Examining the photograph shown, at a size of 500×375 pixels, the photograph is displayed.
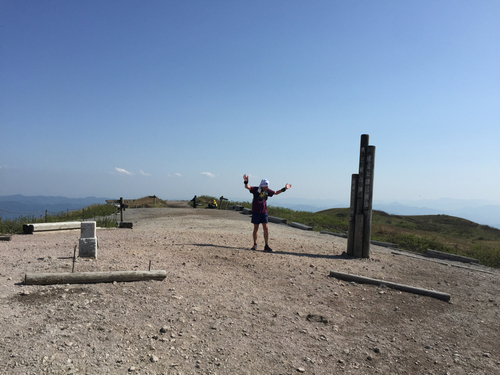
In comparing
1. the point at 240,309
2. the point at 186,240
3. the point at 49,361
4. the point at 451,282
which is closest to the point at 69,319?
the point at 49,361

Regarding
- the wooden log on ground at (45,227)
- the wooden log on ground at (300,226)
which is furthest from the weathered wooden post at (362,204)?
the wooden log on ground at (45,227)

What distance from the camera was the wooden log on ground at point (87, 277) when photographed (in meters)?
5.49

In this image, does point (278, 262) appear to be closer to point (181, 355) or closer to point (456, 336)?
point (456, 336)

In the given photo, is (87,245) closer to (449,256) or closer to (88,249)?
(88,249)

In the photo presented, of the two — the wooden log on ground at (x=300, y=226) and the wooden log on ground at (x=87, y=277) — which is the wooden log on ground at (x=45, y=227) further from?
the wooden log on ground at (x=300, y=226)

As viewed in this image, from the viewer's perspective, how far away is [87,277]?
5.63m

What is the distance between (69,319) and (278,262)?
4771 millimetres

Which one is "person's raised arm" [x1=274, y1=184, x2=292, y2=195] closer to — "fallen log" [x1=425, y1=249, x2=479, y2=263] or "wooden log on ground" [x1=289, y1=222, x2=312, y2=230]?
"fallen log" [x1=425, y1=249, x2=479, y2=263]

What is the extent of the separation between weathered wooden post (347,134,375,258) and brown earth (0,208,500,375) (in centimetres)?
180

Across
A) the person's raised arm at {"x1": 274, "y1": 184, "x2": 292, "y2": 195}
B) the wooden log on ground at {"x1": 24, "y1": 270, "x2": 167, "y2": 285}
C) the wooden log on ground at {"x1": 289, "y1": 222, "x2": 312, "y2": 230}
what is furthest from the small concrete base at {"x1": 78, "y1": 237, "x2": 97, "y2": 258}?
the wooden log on ground at {"x1": 289, "y1": 222, "x2": 312, "y2": 230}

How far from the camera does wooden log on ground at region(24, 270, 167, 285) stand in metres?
5.49

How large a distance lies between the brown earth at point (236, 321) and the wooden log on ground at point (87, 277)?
0.11 m

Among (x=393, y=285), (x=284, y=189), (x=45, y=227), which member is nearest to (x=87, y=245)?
(x=284, y=189)

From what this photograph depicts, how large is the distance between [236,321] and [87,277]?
8.99 ft
